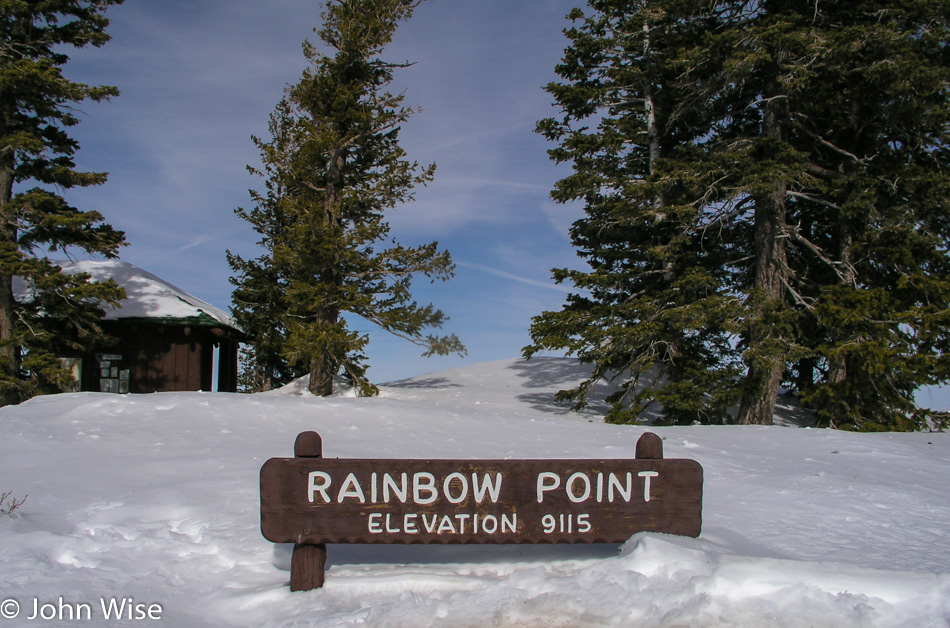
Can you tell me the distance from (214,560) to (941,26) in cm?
1879

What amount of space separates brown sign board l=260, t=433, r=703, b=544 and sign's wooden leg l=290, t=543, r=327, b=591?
0.30ft

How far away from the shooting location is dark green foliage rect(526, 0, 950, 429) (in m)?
14.3

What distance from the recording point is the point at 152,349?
68.3 feet

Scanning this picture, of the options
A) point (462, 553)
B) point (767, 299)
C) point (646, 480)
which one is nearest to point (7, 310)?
point (462, 553)

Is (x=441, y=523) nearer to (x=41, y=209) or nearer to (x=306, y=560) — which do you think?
(x=306, y=560)

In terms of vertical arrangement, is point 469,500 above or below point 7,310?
below

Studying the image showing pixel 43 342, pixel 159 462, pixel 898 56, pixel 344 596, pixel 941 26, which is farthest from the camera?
pixel 43 342

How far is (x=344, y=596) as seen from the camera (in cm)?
423

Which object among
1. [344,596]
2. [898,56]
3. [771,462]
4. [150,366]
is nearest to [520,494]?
[344,596]

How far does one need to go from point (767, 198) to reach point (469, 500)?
14178 millimetres

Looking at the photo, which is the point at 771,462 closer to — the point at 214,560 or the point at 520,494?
the point at 520,494

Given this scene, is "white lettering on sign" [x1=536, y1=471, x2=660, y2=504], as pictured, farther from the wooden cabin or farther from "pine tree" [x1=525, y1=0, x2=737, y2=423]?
the wooden cabin

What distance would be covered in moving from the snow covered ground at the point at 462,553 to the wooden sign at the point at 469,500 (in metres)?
0.24

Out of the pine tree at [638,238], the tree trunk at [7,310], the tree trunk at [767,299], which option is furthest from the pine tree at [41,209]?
the tree trunk at [767,299]
